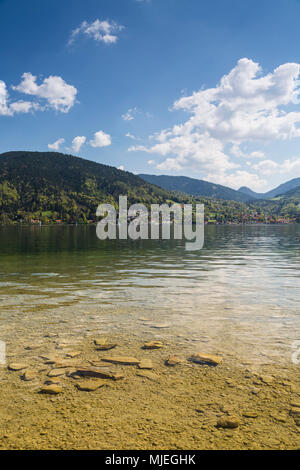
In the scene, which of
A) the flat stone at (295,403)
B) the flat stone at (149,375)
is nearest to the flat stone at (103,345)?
the flat stone at (149,375)

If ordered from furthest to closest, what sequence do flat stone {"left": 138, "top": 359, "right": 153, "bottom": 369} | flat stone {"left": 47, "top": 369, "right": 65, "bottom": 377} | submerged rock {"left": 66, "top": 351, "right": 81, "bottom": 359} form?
1. submerged rock {"left": 66, "top": 351, "right": 81, "bottom": 359}
2. flat stone {"left": 138, "top": 359, "right": 153, "bottom": 369}
3. flat stone {"left": 47, "top": 369, "right": 65, "bottom": 377}

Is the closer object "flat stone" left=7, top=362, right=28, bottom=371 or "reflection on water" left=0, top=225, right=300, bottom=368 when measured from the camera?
"flat stone" left=7, top=362, right=28, bottom=371

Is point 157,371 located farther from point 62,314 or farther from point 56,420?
point 62,314

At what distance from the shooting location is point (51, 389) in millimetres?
8930

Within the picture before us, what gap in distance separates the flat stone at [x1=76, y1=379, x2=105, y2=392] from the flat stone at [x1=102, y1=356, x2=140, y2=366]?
1429mm

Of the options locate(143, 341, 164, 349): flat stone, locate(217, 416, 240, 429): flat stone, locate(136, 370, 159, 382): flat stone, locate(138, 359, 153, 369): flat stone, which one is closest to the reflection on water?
locate(143, 341, 164, 349): flat stone

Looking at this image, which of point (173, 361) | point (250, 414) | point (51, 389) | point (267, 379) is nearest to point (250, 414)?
point (250, 414)

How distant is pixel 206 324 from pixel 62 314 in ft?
26.9

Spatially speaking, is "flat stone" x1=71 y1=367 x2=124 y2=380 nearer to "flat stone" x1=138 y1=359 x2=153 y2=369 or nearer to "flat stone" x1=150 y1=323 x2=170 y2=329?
"flat stone" x1=138 y1=359 x2=153 y2=369

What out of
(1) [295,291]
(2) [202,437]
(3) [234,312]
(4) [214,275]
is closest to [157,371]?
(2) [202,437]

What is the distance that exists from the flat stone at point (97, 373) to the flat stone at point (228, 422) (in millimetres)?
3559

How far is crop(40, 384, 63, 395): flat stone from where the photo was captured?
28.9ft

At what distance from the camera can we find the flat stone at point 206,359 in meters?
10.9

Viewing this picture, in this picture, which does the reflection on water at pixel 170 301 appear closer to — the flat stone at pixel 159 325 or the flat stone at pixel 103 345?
the flat stone at pixel 159 325
